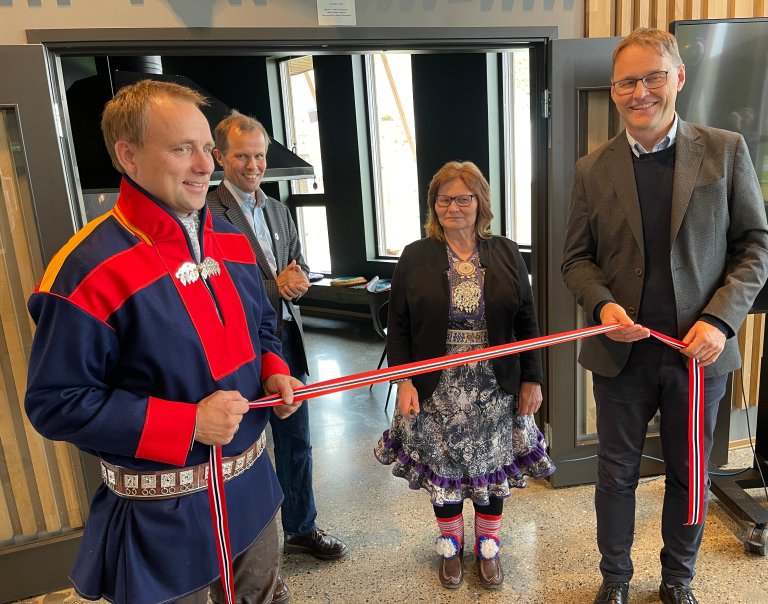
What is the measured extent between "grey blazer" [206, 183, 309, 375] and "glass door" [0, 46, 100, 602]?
648 mm

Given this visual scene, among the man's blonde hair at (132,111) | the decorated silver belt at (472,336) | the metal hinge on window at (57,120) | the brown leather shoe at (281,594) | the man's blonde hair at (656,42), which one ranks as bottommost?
the brown leather shoe at (281,594)

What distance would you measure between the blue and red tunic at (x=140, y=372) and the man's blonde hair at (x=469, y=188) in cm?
99

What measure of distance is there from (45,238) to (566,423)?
103 inches

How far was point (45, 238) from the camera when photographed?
2410mm

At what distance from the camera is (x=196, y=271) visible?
1.45 m

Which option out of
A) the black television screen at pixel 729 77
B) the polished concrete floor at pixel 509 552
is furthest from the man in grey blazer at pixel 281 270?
the black television screen at pixel 729 77

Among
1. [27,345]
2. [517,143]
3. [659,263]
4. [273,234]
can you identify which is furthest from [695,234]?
[517,143]

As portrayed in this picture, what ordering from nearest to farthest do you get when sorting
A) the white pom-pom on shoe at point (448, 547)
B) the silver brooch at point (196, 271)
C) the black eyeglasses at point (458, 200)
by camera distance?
the silver brooch at point (196, 271)
the black eyeglasses at point (458, 200)
the white pom-pom on shoe at point (448, 547)

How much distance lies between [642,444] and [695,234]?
2.56 ft

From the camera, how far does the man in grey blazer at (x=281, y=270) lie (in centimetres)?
231

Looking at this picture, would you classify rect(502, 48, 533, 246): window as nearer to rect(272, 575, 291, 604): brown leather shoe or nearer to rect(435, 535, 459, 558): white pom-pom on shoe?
rect(435, 535, 459, 558): white pom-pom on shoe

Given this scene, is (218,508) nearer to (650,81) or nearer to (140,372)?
(140,372)

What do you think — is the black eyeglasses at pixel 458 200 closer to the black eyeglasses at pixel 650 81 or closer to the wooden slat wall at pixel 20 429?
the black eyeglasses at pixel 650 81

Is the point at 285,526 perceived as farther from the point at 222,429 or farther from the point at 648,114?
the point at 648,114
